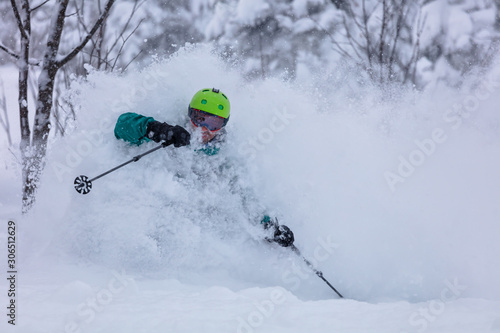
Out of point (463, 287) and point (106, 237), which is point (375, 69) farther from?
point (106, 237)

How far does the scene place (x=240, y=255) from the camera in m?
3.65

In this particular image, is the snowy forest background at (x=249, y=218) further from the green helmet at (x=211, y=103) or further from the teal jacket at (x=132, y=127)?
the green helmet at (x=211, y=103)

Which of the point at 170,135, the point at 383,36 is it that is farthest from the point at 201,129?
the point at 383,36

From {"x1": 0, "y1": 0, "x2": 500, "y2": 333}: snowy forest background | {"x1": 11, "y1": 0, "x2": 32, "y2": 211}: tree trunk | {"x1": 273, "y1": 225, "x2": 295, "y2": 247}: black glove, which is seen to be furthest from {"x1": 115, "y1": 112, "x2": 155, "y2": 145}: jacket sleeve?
{"x1": 273, "y1": 225, "x2": 295, "y2": 247}: black glove

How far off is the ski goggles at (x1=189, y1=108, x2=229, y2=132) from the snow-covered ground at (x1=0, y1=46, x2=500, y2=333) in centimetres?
26

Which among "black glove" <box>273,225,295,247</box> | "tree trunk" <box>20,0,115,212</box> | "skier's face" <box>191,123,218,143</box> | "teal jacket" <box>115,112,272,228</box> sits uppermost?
"tree trunk" <box>20,0,115,212</box>

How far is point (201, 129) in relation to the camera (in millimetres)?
3676

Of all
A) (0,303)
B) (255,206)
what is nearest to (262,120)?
(255,206)

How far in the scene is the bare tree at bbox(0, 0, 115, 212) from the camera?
Result: 3873mm

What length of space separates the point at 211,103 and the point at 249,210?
3.75 ft

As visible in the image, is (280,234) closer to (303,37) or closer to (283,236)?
(283,236)

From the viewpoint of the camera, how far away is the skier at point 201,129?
3.34m

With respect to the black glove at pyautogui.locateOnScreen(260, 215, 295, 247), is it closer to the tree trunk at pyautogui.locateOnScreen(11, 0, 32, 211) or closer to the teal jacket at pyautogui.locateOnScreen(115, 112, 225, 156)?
the teal jacket at pyautogui.locateOnScreen(115, 112, 225, 156)

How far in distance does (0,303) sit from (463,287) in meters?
3.56
